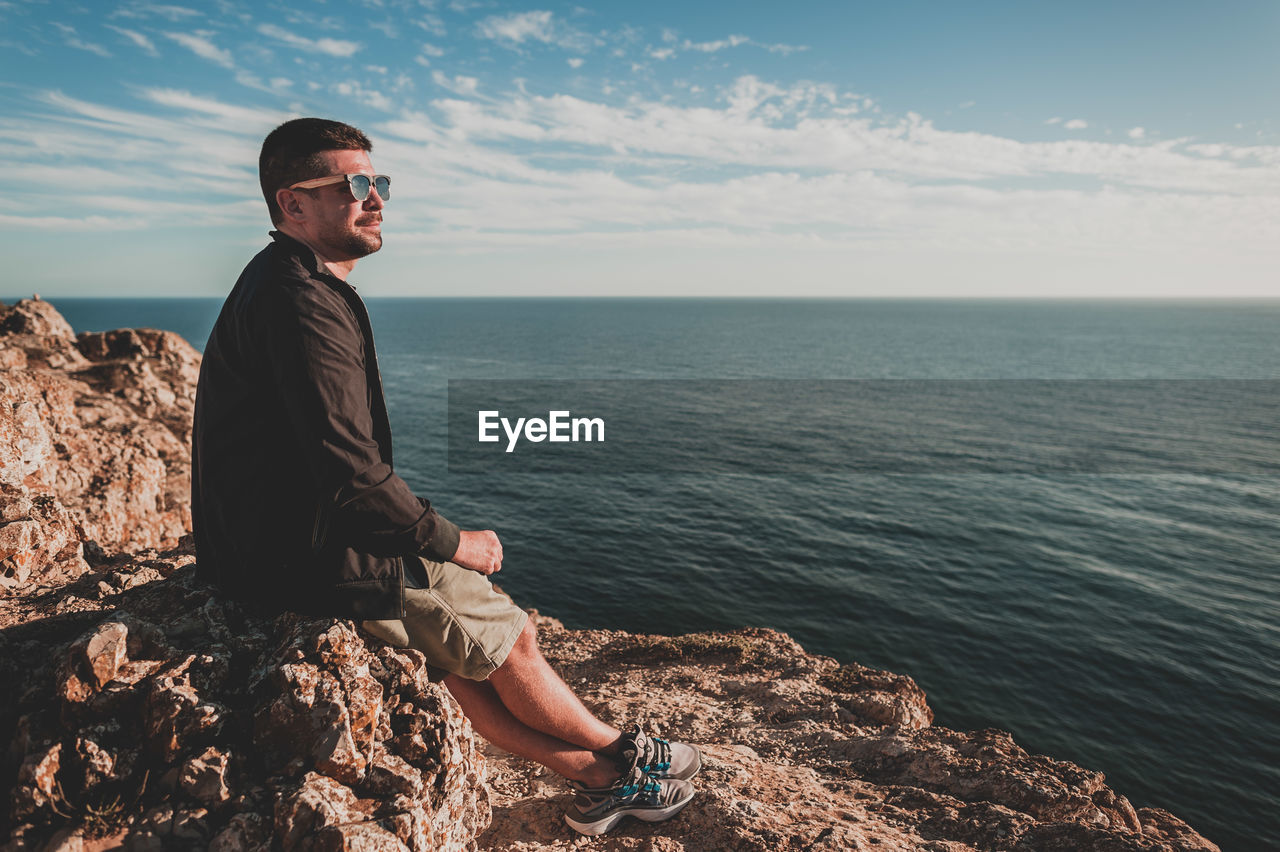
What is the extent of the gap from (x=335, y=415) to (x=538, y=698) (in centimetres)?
255

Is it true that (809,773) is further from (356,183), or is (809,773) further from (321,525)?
(356,183)

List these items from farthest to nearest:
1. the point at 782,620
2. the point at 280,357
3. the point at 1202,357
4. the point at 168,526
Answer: the point at 1202,357 → the point at 782,620 → the point at 168,526 → the point at 280,357

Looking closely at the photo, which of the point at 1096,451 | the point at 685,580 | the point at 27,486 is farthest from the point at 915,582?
the point at 1096,451

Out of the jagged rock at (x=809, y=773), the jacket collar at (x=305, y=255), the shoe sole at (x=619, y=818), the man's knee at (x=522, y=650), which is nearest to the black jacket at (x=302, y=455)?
the jacket collar at (x=305, y=255)

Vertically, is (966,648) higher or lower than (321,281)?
lower

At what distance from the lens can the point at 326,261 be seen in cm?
418

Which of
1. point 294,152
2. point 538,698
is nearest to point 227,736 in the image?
point 538,698

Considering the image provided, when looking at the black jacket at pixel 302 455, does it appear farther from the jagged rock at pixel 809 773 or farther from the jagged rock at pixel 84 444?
the jagged rock at pixel 84 444

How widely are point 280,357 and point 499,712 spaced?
2966 millimetres

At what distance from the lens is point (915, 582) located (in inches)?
1235

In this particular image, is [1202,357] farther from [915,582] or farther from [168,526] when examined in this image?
[168,526]

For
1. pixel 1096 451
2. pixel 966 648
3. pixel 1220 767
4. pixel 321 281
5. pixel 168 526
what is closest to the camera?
pixel 321 281

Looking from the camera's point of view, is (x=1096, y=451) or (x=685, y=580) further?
(x=1096, y=451)

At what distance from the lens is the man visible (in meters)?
3.51
